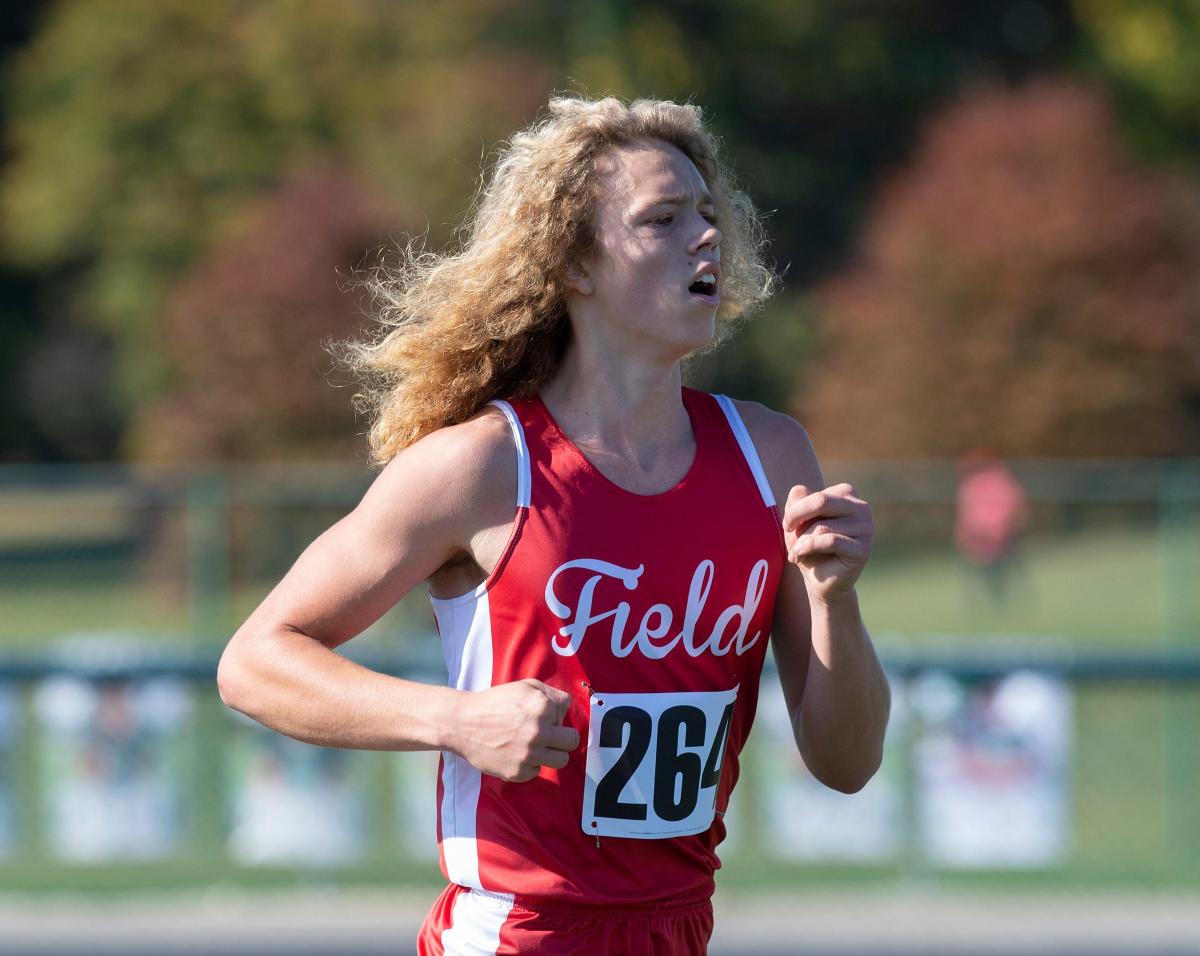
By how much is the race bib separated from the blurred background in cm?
123

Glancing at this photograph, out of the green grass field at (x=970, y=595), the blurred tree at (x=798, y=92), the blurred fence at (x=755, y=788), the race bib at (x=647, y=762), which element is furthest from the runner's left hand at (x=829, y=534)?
the blurred tree at (x=798, y=92)

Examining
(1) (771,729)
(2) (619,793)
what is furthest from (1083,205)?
(2) (619,793)

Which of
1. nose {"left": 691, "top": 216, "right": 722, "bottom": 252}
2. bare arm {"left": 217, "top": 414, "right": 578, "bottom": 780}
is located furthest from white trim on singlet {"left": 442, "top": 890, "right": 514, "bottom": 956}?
nose {"left": 691, "top": 216, "right": 722, "bottom": 252}

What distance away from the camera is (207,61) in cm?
3331

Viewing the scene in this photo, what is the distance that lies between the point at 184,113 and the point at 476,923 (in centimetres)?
3242

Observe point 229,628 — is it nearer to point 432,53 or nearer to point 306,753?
point 306,753

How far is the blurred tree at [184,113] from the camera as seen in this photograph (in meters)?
30.9

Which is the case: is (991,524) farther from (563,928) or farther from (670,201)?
(563,928)

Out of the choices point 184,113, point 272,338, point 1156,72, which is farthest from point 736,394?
point 184,113

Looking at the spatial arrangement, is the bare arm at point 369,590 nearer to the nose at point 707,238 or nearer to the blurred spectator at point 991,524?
the nose at point 707,238

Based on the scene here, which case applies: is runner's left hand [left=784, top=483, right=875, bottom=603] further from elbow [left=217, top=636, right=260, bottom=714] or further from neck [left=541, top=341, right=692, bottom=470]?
elbow [left=217, top=636, right=260, bottom=714]

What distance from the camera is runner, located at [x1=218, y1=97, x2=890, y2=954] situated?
274 cm

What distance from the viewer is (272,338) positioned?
2152cm

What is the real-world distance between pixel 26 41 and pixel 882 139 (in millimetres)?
22060
